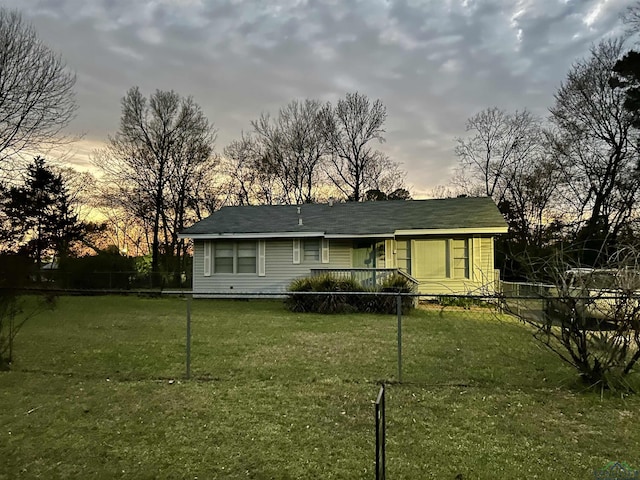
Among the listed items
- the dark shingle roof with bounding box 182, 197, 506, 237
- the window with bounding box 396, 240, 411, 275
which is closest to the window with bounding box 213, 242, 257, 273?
the dark shingle roof with bounding box 182, 197, 506, 237

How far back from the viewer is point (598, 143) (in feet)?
68.4

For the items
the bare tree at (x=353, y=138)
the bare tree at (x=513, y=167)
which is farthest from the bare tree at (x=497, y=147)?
the bare tree at (x=353, y=138)

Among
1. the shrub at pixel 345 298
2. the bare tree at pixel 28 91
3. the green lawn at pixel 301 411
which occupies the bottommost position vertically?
the green lawn at pixel 301 411

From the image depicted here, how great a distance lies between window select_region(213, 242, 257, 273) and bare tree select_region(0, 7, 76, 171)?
674 centimetres

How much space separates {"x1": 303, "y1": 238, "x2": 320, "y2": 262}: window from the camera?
52.4 ft

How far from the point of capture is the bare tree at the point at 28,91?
13.8 m

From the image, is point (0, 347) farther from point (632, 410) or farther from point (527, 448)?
point (632, 410)

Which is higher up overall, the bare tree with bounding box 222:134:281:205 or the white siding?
the bare tree with bounding box 222:134:281:205

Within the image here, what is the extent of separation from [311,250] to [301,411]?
11823 mm

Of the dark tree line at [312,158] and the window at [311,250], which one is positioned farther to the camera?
the dark tree line at [312,158]

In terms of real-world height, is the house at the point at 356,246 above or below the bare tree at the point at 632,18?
below

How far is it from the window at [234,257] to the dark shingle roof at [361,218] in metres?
0.62

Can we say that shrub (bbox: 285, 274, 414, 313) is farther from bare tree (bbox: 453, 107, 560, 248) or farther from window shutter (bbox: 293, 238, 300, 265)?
bare tree (bbox: 453, 107, 560, 248)

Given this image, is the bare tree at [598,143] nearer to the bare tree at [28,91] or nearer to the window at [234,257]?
the window at [234,257]
